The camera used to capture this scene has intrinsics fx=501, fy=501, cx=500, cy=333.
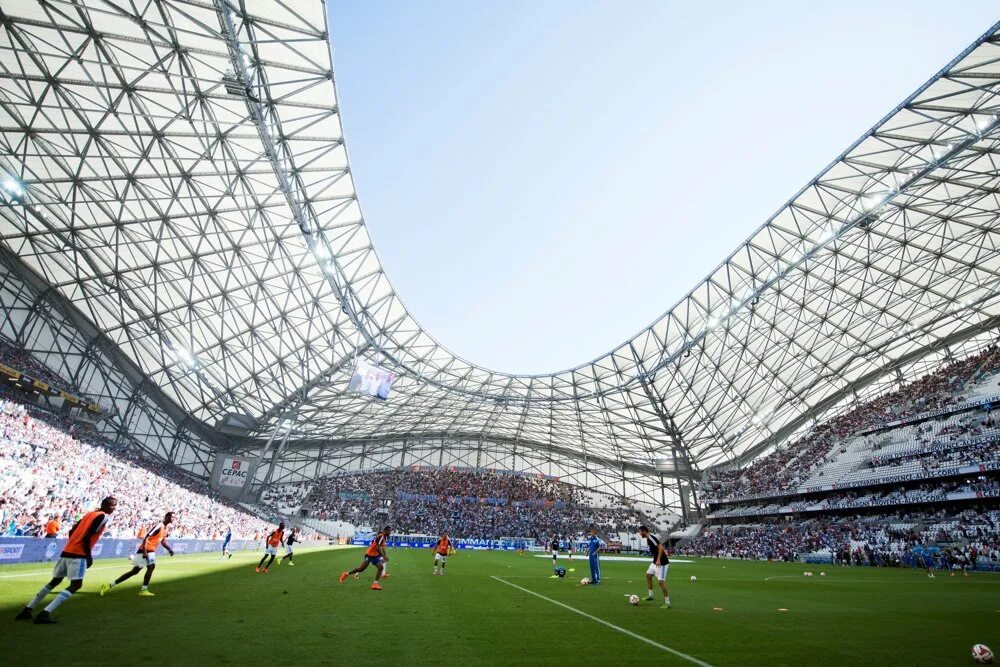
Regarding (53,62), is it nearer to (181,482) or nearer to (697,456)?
(181,482)

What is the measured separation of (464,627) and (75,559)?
218 inches

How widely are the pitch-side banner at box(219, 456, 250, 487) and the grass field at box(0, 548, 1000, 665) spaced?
42795 millimetres

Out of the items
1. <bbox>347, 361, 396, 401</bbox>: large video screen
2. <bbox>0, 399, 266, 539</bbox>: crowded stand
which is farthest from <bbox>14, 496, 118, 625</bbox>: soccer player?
<bbox>347, 361, 396, 401</bbox>: large video screen

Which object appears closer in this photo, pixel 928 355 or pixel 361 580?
pixel 361 580

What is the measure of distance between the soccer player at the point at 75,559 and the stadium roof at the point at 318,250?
1861cm

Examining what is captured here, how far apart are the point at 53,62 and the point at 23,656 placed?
26327 mm

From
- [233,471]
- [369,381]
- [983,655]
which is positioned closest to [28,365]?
[233,471]

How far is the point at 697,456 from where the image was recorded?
198 feet

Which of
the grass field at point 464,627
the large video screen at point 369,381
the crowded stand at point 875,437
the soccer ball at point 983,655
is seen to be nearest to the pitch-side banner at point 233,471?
the large video screen at point 369,381

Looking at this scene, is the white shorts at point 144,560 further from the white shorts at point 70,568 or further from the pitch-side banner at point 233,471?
the pitch-side banner at point 233,471

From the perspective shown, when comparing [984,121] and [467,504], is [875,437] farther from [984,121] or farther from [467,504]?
[467,504]

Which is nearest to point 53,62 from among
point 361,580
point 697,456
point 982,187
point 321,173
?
point 321,173

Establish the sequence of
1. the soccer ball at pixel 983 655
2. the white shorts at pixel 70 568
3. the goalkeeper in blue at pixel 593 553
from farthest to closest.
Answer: the goalkeeper in blue at pixel 593 553, the white shorts at pixel 70 568, the soccer ball at pixel 983 655

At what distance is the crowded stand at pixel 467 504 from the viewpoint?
61.8 metres
